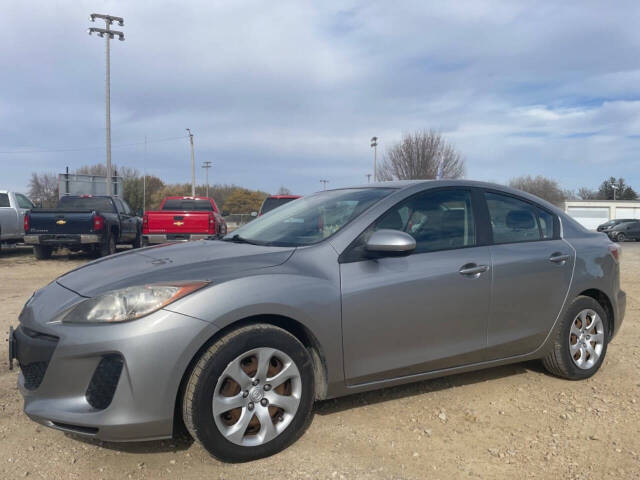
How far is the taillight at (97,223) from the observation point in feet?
41.9

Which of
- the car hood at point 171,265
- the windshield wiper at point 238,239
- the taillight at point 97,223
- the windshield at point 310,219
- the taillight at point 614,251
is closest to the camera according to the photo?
the car hood at point 171,265

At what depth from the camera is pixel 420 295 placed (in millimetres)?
3324

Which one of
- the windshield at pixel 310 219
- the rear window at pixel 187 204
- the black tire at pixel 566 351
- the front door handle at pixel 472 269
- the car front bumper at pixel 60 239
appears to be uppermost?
the rear window at pixel 187 204

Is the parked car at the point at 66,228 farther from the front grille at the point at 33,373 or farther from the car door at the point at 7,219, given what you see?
the front grille at the point at 33,373

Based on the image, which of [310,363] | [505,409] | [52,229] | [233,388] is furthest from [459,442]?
[52,229]

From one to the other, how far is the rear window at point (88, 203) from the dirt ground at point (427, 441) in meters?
11.3

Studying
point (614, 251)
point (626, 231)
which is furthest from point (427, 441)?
point (626, 231)

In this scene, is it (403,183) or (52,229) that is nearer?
(403,183)

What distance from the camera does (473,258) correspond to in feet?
11.9

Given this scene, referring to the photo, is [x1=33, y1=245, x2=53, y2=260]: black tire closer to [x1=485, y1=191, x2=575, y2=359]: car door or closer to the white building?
[x1=485, y1=191, x2=575, y2=359]: car door

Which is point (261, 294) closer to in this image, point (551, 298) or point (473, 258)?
point (473, 258)

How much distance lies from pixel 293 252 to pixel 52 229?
1145 centimetres

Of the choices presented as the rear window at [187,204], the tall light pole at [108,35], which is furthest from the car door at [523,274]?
→ the tall light pole at [108,35]

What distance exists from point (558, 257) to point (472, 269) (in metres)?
0.90
